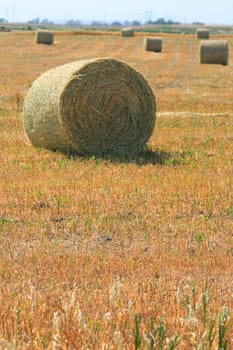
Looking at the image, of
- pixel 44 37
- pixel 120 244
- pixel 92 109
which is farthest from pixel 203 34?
pixel 120 244

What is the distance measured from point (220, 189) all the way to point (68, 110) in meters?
3.15

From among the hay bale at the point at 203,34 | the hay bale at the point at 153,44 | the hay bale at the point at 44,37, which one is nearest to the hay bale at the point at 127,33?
the hay bale at the point at 203,34

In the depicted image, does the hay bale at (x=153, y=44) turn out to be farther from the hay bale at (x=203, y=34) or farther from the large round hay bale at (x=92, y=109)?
the large round hay bale at (x=92, y=109)

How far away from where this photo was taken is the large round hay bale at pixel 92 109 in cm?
1069

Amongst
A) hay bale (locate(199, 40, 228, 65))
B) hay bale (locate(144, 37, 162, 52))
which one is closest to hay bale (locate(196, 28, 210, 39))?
hay bale (locate(144, 37, 162, 52))

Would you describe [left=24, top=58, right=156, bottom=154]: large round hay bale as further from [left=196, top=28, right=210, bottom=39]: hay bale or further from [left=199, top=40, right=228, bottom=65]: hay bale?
[left=196, top=28, right=210, bottom=39]: hay bale

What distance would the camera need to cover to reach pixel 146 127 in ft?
37.0

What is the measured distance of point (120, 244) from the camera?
6332mm

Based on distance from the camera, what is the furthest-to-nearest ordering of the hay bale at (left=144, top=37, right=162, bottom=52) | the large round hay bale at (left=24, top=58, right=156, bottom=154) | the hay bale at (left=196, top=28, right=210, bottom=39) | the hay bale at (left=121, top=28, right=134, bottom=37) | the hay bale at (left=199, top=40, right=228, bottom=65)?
the hay bale at (left=121, top=28, right=134, bottom=37) → the hay bale at (left=196, top=28, right=210, bottom=39) → the hay bale at (left=144, top=37, right=162, bottom=52) → the hay bale at (left=199, top=40, right=228, bottom=65) → the large round hay bale at (left=24, top=58, right=156, bottom=154)

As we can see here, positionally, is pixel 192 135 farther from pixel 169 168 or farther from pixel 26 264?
pixel 26 264

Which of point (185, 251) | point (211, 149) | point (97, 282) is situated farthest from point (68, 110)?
point (97, 282)

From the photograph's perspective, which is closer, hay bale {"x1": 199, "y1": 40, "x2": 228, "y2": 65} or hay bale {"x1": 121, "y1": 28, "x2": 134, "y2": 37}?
hay bale {"x1": 199, "y1": 40, "x2": 228, "y2": 65}

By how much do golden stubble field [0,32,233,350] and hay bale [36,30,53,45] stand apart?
103 feet

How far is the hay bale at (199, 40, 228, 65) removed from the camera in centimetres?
3175
